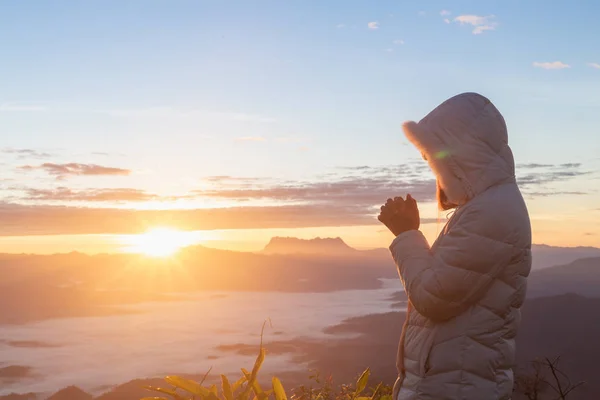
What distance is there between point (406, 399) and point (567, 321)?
161919 mm

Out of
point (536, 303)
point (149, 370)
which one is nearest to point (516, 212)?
point (149, 370)

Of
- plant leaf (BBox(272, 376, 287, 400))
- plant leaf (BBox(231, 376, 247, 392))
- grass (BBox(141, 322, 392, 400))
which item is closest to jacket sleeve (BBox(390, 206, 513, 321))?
grass (BBox(141, 322, 392, 400))

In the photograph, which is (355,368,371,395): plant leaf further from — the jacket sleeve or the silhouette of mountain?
the silhouette of mountain

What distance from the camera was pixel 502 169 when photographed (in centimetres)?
300

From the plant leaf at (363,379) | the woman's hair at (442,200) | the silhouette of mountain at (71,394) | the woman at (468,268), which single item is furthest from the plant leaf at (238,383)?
the silhouette of mountain at (71,394)

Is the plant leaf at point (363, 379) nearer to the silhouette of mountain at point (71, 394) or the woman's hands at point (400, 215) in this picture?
the woman's hands at point (400, 215)

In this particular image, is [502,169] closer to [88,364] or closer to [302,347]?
[302,347]

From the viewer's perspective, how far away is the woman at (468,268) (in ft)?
9.30

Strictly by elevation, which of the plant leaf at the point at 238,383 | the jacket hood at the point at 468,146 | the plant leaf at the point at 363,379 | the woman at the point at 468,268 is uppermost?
the jacket hood at the point at 468,146

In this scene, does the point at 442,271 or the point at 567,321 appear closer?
the point at 442,271

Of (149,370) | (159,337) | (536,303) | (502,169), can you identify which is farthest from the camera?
(159,337)

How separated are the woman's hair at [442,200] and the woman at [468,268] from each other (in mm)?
136

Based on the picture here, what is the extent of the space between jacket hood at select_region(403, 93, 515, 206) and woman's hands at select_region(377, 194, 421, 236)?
19cm

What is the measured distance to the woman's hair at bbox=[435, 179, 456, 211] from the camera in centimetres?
328
